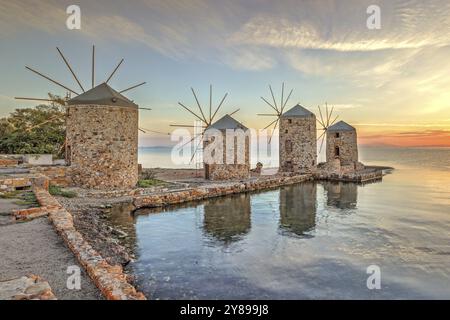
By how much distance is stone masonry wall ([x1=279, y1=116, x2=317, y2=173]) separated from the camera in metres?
22.7

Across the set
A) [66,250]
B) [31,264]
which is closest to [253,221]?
[66,250]

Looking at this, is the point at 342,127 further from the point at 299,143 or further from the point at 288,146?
the point at 288,146

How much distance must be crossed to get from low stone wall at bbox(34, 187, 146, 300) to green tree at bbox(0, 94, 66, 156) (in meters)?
14.4

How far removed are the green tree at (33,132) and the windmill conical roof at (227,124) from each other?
9229mm

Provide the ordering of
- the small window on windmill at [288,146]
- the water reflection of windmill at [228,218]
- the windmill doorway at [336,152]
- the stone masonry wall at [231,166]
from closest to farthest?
1. the water reflection of windmill at [228,218]
2. the stone masonry wall at [231,166]
3. the small window on windmill at [288,146]
4. the windmill doorway at [336,152]

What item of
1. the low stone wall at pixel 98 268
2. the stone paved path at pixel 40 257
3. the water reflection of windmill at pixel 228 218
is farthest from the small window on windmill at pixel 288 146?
the stone paved path at pixel 40 257

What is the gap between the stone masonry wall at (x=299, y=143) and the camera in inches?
893

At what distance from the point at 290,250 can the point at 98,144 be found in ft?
29.0

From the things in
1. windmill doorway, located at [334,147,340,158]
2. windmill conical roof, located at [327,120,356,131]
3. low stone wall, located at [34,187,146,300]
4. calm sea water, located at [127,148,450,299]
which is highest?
windmill conical roof, located at [327,120,356,131]

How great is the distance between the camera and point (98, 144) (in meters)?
12.5

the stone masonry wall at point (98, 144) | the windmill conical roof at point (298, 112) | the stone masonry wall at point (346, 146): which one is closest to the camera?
the stone masonry wall at point (98, 144)

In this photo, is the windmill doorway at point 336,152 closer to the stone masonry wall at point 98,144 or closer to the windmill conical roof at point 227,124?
the windmill conical roof at point 227,124

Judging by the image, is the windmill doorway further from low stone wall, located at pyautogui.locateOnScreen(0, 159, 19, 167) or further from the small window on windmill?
low stone wall, located at pyautogui.locateOnScreen(0, 159, 19, 167)

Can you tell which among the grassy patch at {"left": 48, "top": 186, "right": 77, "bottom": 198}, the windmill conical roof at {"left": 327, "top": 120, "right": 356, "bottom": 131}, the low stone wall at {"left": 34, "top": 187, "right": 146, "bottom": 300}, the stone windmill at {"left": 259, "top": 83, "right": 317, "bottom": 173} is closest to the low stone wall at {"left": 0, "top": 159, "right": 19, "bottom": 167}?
the grassy patch at {"left": 48, "top": 186, "right": 77, "bottom": 198}
